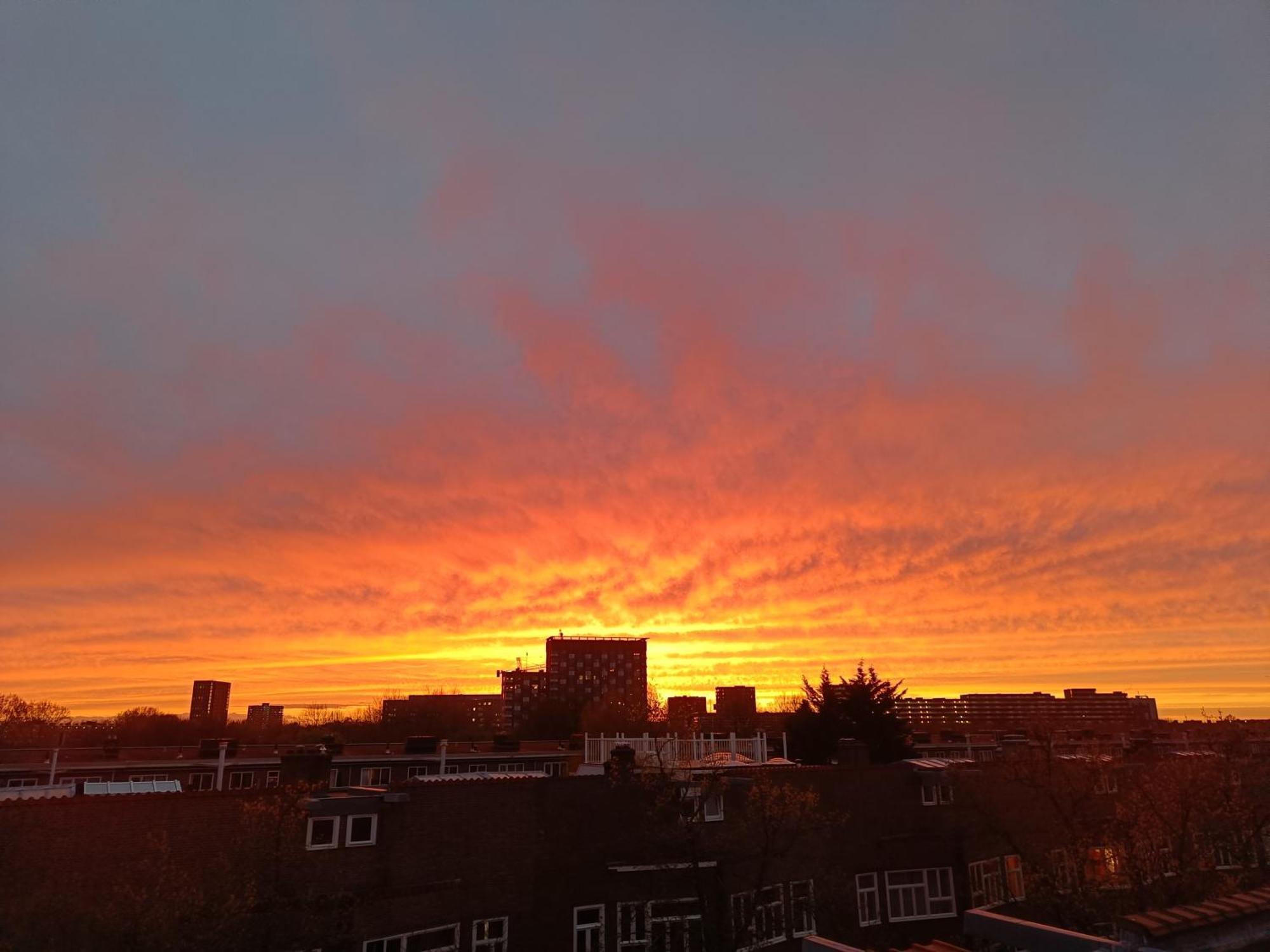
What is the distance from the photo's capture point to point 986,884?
30.0m

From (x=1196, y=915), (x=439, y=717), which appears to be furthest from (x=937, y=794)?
(x=439, y=717)

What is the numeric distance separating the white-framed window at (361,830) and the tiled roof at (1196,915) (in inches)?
626

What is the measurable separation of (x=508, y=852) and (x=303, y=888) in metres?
6.39

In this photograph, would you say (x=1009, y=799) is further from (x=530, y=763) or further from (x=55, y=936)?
(x=530, y=763)

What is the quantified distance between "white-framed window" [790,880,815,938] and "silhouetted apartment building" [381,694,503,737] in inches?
2658

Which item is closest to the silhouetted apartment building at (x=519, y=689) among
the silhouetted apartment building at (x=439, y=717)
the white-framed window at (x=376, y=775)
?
the silhouetted apartment building at (x=439, y=717)

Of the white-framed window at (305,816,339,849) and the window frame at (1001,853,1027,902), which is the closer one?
the white-framed window at (305,816,339,849)

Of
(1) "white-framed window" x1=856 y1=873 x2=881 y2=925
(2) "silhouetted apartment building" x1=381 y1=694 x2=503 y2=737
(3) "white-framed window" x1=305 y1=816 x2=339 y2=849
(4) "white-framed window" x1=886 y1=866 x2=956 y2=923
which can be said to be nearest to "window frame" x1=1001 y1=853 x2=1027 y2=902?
(4) "white-framed window" x1=886 y1=866 x2=956 y2=923

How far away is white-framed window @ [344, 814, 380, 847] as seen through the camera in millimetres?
18516

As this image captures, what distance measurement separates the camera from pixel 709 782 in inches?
868

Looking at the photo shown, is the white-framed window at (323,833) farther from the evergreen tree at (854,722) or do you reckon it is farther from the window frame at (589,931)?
the evergreen tree at (854,722)

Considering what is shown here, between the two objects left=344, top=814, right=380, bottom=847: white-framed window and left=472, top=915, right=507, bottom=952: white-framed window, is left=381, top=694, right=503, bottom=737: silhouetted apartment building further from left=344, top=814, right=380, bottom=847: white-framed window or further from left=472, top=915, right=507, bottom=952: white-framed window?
left=344, top=814, right=380, bottom=847: white-framed window

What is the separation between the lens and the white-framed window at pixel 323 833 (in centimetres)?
1800

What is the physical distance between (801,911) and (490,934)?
9.87 metres
